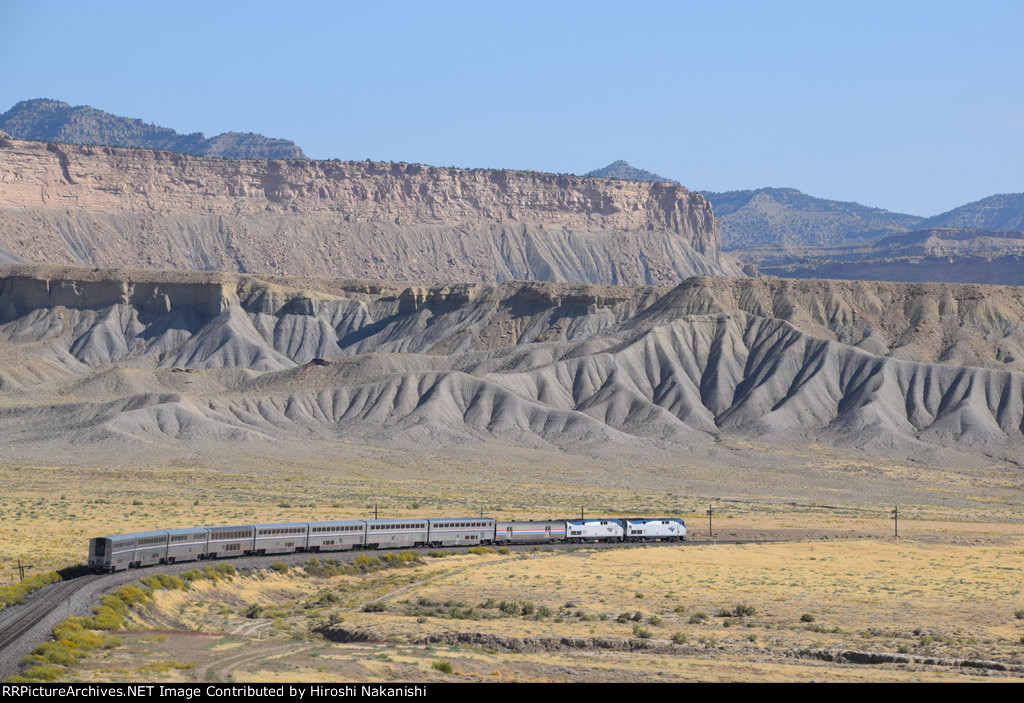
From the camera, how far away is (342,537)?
6006cm

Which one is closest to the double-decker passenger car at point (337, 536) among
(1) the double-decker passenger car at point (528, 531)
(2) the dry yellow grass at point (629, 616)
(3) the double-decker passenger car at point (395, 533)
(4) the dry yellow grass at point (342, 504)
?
(3) the double-decker passenger car at point (395, 533)

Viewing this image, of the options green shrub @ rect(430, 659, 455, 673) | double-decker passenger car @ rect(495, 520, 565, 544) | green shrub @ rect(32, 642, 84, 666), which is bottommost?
double-decker passenger car @ rect(495, 520, 565, 544)

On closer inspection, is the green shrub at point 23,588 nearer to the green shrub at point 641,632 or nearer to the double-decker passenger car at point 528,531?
the green shrub at point 641,632

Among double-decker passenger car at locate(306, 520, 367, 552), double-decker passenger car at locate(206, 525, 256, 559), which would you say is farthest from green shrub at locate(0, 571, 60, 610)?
double-decker passenger car at locate(306, 520, 367, 552)

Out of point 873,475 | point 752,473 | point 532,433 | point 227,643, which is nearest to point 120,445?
point 532,433

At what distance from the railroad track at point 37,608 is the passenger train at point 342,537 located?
1850mm

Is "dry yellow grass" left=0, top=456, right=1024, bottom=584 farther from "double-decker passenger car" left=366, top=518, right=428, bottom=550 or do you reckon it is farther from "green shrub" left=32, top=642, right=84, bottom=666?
"green shrub" left=32, top=642, right=84, bottom=666

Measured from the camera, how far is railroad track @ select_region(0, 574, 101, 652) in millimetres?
36656

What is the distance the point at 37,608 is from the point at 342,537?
20.4 meters

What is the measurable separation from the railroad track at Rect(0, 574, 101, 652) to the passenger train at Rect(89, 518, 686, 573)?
6.07 ft

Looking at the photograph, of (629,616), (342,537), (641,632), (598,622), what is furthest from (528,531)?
(641,632)

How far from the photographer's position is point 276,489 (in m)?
99.7

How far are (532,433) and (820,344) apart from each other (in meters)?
40.5

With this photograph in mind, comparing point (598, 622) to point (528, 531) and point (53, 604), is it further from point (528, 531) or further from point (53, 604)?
point (528, 531)
